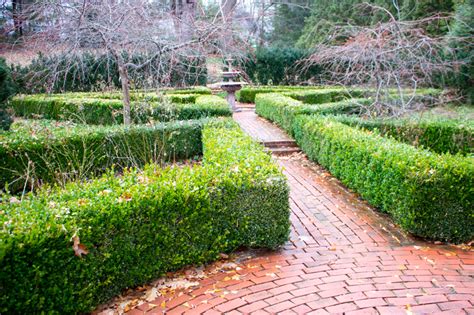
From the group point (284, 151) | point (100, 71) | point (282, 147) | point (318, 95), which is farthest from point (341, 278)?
point (100, 71)

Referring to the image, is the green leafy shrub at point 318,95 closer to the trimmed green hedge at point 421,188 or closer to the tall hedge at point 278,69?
the tall hedge at point 278,69

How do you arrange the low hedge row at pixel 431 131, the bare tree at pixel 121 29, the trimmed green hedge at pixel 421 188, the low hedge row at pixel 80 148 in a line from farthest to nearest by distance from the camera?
the low hedge row at pixel 431 131
the bare tree at pixel 121 29
the low hedge row at pixel 80 148
the trimmed green hedge at pixel 421 188

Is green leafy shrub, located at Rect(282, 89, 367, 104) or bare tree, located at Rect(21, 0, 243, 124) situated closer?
bare tree, located at Rect(21, 0, 243, 124)

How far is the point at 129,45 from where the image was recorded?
8.06 m

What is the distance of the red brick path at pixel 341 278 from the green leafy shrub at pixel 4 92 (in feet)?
27.4

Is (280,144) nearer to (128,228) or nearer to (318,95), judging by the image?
(318,95)

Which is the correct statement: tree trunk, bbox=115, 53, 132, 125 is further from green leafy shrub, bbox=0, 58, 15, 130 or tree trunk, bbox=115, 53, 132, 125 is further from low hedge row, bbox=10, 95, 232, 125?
green leafy shrub, bbox=0, 58, 15, 130

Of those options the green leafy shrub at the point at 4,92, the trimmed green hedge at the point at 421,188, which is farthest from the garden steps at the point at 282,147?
the green leafy shrub at the point at 4,92

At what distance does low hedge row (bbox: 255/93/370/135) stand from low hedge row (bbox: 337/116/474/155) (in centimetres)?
106

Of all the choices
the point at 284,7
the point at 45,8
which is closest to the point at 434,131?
the point at 45,8

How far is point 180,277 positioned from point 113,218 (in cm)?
102

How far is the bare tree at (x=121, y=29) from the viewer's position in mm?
7387

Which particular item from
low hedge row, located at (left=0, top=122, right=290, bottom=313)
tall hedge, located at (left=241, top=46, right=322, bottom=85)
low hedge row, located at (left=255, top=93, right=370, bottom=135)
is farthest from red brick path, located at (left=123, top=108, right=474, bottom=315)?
tall hedge, located at (left=241, top=46, right=322, bottom=85)

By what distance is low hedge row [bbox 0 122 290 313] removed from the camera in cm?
297
